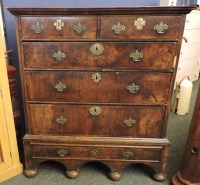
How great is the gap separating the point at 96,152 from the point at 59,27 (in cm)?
89

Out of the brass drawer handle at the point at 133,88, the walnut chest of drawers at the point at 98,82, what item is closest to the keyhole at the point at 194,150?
the walnut chest of drawers at the point at 98,82

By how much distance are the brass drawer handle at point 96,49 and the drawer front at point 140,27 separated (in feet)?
0.19

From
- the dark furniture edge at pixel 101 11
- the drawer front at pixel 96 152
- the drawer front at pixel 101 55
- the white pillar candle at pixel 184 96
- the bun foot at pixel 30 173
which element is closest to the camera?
the dark furniture edge at pixel 101 11

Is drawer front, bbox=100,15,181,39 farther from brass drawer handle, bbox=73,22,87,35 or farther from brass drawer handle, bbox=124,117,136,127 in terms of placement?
brass drawer handle, bbox=124,117,136,127

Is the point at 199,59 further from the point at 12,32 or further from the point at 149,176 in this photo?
the point at 12,32

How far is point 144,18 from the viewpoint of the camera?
→ 3.95 feet

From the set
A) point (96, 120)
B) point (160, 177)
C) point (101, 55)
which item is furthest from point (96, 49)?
point (160, 177)

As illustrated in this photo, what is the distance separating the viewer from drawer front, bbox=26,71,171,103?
1.34m

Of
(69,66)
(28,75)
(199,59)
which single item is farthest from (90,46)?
(199,59)

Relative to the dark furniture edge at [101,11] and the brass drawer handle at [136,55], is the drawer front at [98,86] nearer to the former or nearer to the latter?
the brass drawer handle at [136,55]

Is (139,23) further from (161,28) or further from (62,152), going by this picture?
(62,152)

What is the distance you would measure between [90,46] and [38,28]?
1.05ft

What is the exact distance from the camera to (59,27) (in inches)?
48.8

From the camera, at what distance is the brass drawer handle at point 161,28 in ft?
3.97
